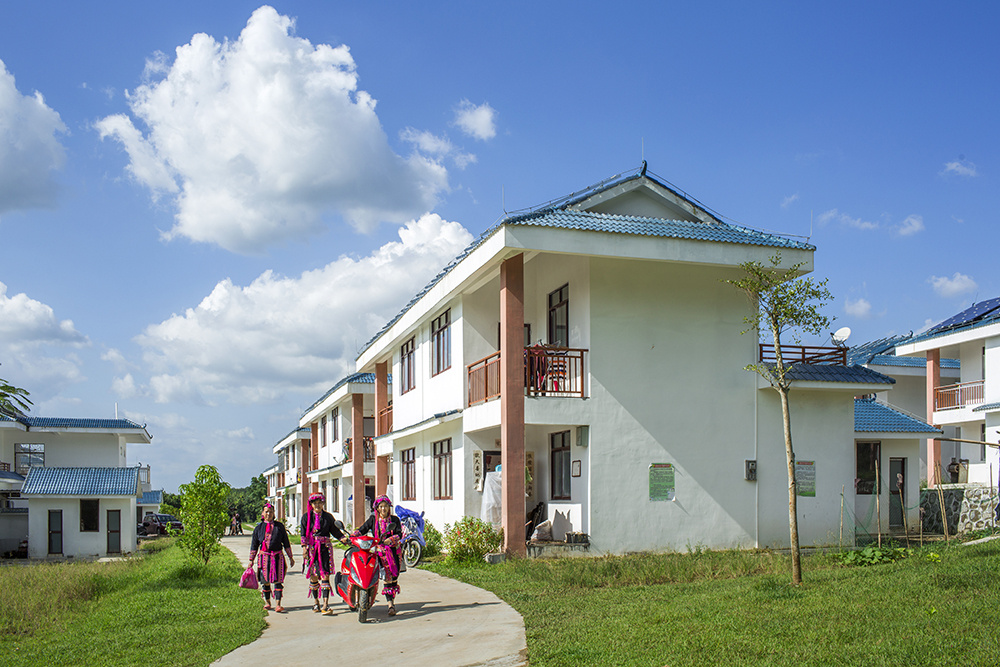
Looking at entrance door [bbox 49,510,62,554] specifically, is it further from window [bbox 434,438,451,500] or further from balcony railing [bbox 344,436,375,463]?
window [bbox 434,438,451,500]

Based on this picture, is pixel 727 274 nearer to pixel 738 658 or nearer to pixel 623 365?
pixel 623 365

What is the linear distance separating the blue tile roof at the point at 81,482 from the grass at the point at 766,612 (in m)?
24.7

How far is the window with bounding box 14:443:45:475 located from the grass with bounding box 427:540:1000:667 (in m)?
35.3

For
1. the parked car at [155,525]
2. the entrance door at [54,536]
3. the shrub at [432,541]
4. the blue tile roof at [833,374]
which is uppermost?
the blue tile roof at [833,374]

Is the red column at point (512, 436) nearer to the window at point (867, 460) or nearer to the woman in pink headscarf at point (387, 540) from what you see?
the woman in pink headscarf at point (387, 540)

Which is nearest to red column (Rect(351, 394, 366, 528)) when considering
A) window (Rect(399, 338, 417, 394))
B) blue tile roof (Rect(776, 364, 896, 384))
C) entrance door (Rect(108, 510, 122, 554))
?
window (Rect(399, 338, 417, 394))

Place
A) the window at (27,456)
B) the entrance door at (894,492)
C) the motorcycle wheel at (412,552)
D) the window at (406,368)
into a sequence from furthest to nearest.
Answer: the window at (27,456) → the window at (406,368) → the entrance door at (894,492) → the motorcycle wheel at (412,552)

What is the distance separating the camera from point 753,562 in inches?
575

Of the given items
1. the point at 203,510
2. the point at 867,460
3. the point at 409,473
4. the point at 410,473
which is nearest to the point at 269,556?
the point at 203,510

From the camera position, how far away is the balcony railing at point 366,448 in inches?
1419

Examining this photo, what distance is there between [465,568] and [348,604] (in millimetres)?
4598

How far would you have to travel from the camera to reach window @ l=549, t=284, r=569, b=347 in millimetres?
19891

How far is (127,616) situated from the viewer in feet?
41.2

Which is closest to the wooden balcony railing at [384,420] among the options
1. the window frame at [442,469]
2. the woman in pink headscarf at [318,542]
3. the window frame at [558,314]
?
the window frame at [442,469]
